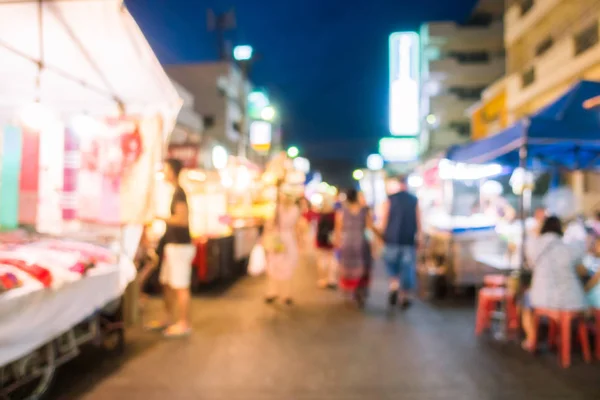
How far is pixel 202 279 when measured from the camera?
29.7 ft

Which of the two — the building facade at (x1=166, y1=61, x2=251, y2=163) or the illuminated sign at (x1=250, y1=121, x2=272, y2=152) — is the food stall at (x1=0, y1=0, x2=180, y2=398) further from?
the building facade at (x1=166, y1=61, x2=251, y2=163)

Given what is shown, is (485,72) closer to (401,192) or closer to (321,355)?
(401,192)

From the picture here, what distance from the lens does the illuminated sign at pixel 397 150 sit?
4188 centimetres

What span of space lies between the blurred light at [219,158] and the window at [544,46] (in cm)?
1313

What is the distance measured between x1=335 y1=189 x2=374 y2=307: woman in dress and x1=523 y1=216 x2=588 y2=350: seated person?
3.01 metres

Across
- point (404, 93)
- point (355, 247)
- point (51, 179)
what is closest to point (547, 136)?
point (355, 247)

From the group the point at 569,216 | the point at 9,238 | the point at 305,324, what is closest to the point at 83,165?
the point at 9,238

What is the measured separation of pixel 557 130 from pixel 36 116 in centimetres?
611

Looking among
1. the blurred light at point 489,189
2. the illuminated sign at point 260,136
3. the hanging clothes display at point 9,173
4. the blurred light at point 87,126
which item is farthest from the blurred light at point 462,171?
the illuminated sign at point 260,136

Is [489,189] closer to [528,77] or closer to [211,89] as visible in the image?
[528,77]

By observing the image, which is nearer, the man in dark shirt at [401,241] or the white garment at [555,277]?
the white garment at [555,277]

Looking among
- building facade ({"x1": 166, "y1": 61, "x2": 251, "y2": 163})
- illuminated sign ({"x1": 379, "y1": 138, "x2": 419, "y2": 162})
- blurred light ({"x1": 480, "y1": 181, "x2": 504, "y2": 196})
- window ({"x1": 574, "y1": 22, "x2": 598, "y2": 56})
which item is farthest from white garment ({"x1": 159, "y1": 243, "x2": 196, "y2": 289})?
illuminated sign ({"x1": 379, "y1": 138, "x2": 419, "y2": 162})

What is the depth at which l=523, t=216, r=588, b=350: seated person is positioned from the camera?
17.5ft

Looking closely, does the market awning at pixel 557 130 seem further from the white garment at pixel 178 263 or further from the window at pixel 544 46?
the window at pixel 544 46
